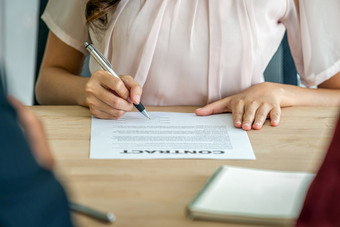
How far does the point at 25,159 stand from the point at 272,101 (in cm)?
78

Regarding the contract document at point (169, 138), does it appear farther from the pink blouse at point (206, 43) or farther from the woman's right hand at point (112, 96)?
the pink blouse at point (206, 43)

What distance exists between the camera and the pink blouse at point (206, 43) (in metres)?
1.26

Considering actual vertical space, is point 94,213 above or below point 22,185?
below

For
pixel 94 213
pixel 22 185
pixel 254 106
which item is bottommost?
pixel 254 106

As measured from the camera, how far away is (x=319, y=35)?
1.29 m

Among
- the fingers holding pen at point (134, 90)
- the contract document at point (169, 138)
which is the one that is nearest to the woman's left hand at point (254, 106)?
the contract document at point (169, 138)

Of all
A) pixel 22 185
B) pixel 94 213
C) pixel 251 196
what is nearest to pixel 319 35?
pixel 251 196

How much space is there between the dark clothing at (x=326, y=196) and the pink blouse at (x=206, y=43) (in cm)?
76

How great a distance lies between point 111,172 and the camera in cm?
79

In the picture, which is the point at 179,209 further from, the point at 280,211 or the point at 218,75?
the point at 218,75

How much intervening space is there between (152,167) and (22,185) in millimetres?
407

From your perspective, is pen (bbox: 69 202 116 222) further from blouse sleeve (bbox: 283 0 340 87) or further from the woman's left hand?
blouse sleeve (bbox: 283 0 340 87)

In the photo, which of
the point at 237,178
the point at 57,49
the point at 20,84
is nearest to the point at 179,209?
the point at 237,178

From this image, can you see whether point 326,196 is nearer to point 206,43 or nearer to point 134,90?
point 134,90
